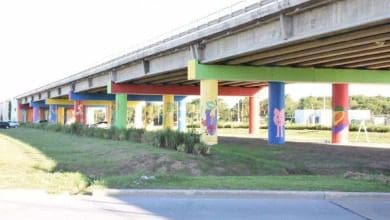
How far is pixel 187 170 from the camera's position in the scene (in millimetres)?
20625

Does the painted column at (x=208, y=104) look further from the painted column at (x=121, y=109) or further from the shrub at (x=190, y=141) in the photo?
the painted column at (x=121, y=109)

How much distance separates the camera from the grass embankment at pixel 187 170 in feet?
44.1

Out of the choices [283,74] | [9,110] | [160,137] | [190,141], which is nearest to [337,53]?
[283,74]

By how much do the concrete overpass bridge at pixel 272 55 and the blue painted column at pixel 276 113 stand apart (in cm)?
6

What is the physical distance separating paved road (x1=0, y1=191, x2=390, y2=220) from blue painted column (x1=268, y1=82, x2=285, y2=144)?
27.7 metres

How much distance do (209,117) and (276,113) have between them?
247 inches

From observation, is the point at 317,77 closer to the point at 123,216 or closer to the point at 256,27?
the point at 256,27

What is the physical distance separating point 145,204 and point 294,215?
9.03ft

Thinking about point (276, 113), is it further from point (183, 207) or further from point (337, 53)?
point (183, 207)

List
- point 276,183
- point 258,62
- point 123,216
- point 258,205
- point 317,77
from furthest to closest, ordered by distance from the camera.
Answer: point 317,77 → point 258,62 → point 276,183 → point 258,205 → point 123,216

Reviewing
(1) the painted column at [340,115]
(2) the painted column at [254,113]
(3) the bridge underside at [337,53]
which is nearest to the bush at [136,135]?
(3) the bridge underside at [337,53]

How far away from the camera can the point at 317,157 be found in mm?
27453

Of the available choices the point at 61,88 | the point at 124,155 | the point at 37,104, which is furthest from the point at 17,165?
the point at 37,104

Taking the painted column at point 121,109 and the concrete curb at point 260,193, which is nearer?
the concrete curb at point 260,193
